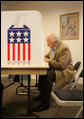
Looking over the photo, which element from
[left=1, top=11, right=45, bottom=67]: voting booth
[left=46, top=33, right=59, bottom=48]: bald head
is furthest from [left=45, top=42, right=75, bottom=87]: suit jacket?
[left=1, top=11, right=45, bottom=67]: voting booth

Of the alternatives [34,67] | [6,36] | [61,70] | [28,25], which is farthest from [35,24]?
[61,70]

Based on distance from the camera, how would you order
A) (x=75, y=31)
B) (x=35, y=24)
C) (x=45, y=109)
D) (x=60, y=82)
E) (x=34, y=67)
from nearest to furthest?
(x=34, y=67)
(x=35, y=24)
(x=45, y=109)
(x=60, y=82)
(x=75, y=31)

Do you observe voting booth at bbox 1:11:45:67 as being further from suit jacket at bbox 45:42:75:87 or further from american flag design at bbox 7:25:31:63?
suit jacket at bbox 45:42:75:87

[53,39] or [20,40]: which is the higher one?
[53,39]

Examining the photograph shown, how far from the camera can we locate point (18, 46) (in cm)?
167

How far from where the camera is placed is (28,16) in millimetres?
1660

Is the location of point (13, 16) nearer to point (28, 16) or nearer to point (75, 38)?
point (28, 16)

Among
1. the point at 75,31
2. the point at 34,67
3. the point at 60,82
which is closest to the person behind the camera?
the point at 34,67

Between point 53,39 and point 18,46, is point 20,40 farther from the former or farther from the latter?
point 53,39

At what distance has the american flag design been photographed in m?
1.66

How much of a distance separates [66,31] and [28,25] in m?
3.70

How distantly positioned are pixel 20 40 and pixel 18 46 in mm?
70

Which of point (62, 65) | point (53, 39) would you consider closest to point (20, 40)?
point (62, 65)

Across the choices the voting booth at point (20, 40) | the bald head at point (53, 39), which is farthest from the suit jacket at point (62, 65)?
the voting booth at point (20, 40)
